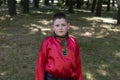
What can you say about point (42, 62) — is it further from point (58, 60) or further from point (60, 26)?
point (60, 26)

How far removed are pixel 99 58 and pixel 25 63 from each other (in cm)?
Result: 232

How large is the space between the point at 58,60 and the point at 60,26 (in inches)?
17.0

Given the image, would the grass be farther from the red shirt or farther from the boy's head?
the boy's head

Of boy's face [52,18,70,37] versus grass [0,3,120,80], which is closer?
boy's face [52,18,70,37]

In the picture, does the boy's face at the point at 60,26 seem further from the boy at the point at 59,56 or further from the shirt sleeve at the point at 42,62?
the shirt sleeve at the point at 42,62

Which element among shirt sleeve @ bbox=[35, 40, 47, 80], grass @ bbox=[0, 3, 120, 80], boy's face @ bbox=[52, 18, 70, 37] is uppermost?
boy's face @ bbox=[52, 18, 70, 37]

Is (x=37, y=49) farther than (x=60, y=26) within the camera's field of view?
Yes

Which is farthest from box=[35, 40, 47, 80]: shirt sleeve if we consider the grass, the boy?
the grass

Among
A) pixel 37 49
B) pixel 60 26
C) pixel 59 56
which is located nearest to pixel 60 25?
pixel 60 26

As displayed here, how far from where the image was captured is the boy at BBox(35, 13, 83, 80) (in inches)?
145

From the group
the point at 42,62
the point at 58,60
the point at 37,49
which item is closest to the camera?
the point at 58,60

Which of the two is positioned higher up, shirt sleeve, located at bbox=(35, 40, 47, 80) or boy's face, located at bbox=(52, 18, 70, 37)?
boy's face, located at bbox=(52, 18, 70, 37)

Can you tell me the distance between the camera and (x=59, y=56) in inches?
145

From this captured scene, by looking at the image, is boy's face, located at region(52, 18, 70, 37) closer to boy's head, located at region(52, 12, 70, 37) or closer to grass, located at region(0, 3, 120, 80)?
boy's head, located at region(52, 12, 70, 37)
